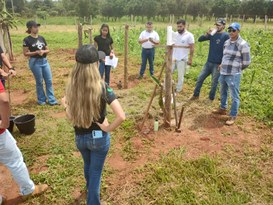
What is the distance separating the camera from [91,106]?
2385 mm

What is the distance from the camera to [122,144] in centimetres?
476

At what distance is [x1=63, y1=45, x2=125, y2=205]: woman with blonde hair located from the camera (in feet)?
7.59

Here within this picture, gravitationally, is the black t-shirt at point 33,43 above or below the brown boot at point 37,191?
above

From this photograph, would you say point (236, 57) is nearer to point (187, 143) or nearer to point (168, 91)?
point (168, 91)

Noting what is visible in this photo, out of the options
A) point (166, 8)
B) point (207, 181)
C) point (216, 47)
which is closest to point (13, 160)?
point (207, 181)

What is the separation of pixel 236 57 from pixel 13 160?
14.8ft

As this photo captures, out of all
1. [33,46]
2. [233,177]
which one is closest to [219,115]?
[233,177]

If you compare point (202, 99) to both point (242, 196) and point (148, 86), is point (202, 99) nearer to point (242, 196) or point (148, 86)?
point (148, 86)

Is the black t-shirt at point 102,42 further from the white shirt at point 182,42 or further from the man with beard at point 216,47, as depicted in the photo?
the man with beard at point 216,47

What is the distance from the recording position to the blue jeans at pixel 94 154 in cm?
260

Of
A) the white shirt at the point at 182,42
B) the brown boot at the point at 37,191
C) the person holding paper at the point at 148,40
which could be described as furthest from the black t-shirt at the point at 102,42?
the brown boot at the point at 37,191

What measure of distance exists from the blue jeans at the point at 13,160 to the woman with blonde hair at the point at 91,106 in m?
0.88

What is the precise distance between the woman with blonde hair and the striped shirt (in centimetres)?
366

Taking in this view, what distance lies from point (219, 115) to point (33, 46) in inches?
188
